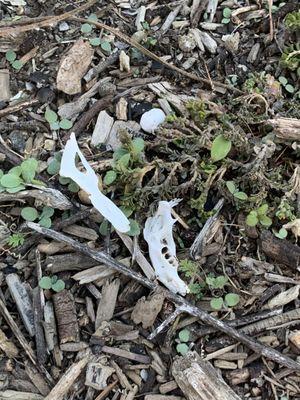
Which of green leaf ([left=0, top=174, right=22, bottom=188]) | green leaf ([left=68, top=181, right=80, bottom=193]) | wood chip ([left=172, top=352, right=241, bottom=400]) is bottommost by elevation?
wood chip ([left=172, top=352, right=241, bottom=400])

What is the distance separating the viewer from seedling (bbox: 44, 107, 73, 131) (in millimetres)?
2410

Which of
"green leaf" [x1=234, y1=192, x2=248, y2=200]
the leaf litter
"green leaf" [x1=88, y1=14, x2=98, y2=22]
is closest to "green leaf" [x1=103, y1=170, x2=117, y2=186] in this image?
the leaf litter

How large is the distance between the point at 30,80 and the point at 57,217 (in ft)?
2.04

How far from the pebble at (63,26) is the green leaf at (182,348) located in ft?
4.62

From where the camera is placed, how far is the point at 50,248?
2203mm

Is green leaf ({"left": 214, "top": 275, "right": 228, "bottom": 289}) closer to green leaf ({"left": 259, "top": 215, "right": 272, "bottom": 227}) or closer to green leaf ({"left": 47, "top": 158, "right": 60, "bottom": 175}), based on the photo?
green leaf ({"left": 259, "top": 215, "right": 272, "bottom": 227})

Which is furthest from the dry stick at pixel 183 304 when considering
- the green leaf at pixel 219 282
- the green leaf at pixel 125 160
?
the green leaf at pixel 125 160

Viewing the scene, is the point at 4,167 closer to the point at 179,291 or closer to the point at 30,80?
the point at 30,80

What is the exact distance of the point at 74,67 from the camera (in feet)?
8.21

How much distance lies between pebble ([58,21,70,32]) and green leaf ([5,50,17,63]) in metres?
0.23

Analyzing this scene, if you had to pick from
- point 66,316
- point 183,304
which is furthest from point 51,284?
point 183,304

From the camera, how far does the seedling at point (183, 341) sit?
2.09 metres

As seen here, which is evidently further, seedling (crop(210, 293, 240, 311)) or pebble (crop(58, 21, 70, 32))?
pebble (crop(58, 21, 70, 32))

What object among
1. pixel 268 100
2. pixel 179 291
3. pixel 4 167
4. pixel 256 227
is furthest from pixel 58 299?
pixel 268 100
